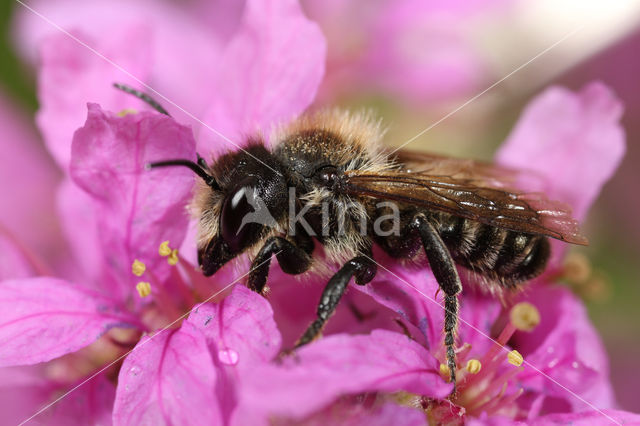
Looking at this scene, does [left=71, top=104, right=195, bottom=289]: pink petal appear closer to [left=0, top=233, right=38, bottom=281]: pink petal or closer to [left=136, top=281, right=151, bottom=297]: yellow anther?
[left=136, top=281, right=151, bottom=297]: yellow anther

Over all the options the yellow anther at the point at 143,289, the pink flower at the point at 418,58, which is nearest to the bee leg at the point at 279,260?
the yellow anther at the point at 143,289

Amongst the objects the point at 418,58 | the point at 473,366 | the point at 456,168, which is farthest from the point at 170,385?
the point at 418,58

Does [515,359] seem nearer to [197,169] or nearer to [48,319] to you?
[197,169]

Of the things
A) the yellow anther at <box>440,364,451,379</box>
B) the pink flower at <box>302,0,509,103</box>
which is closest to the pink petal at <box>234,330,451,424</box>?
the yellow anther at <box>440,364,451,379</box>

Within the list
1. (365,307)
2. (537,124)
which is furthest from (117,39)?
(537,124)

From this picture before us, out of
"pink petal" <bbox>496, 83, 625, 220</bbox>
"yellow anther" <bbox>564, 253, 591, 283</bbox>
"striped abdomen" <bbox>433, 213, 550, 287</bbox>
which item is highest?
"pink petal" <bbox>496, 83, 625, 220</bbox>
